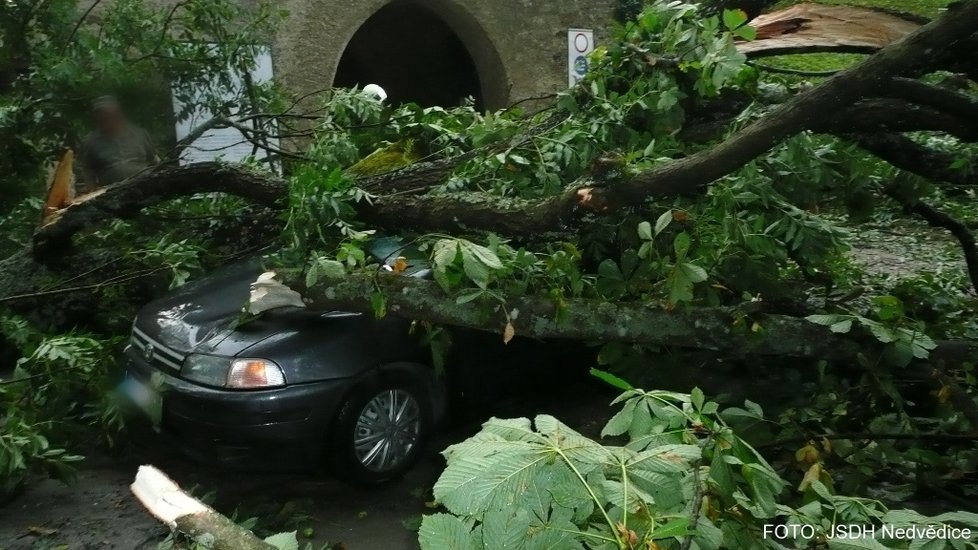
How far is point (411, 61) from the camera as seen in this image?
13.5 meters

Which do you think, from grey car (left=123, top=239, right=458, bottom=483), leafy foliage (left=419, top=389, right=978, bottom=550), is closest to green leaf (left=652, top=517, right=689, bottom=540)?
leafy foliage (left=419, top=389, right=978, bottom=550)

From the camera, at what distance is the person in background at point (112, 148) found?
230 inches

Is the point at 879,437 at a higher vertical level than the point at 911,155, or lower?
lower

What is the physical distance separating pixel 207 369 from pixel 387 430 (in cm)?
97

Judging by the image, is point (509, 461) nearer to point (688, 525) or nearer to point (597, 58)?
point (688, 525)

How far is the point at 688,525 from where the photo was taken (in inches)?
67.4

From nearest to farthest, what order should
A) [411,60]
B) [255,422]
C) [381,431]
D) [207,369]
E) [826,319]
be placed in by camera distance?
[826,319]
[255,422]
[207,369]
[381,431]
[411,60]

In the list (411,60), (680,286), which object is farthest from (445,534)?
(411,60)

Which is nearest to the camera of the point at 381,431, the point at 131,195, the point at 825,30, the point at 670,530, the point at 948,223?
the point at 670,530

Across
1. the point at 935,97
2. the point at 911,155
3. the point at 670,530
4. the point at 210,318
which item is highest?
the point at 935,97

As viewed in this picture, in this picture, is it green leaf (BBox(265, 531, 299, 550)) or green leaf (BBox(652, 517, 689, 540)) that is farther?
green leaf (BBox(265, 531, 299, 550))

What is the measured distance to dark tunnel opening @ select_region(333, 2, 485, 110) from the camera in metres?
13.0

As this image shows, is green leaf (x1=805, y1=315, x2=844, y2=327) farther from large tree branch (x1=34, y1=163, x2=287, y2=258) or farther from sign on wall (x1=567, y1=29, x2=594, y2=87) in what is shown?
sign on wall (x1=567, y1=29, x2=594, y2=87)

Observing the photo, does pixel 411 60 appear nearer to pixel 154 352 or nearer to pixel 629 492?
pixel 154 352
